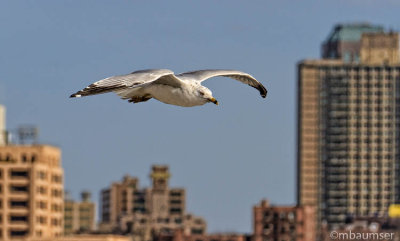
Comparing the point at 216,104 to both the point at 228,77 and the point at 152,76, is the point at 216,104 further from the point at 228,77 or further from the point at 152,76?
the point at 228,77

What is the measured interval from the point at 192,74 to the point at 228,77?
2.34 meters

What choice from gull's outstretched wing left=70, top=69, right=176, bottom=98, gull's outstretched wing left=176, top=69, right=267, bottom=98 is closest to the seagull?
gull's outstretched wing left=70, top=69, right=176, bottom=98

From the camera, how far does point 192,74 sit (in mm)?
55156

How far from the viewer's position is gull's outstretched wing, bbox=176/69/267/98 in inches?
2126

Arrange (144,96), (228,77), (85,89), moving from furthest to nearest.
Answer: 1. (228,77)
2. (144,96)
3. (85,89)

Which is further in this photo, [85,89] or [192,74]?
[192,74]

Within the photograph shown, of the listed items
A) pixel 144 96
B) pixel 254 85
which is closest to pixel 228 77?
pixel 254 85

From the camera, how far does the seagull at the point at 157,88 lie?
162 feet

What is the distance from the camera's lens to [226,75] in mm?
56562

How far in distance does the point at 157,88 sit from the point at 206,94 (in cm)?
168

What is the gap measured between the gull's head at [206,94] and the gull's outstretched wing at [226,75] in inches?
46.8

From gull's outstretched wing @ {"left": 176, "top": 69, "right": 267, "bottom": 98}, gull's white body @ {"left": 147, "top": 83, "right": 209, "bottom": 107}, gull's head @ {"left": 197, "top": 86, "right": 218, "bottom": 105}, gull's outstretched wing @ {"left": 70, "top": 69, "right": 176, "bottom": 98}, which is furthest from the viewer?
gull's outstretched wing @ {"left": 176, "top": 69, "right": 267, "bottom": 98}

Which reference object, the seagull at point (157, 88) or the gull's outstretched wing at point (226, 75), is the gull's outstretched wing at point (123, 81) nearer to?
the seagull at point (157, 88)

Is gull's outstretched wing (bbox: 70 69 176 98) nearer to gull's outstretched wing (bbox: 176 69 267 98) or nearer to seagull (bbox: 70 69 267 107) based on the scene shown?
seagull (bbox: 70 69 267 107)
